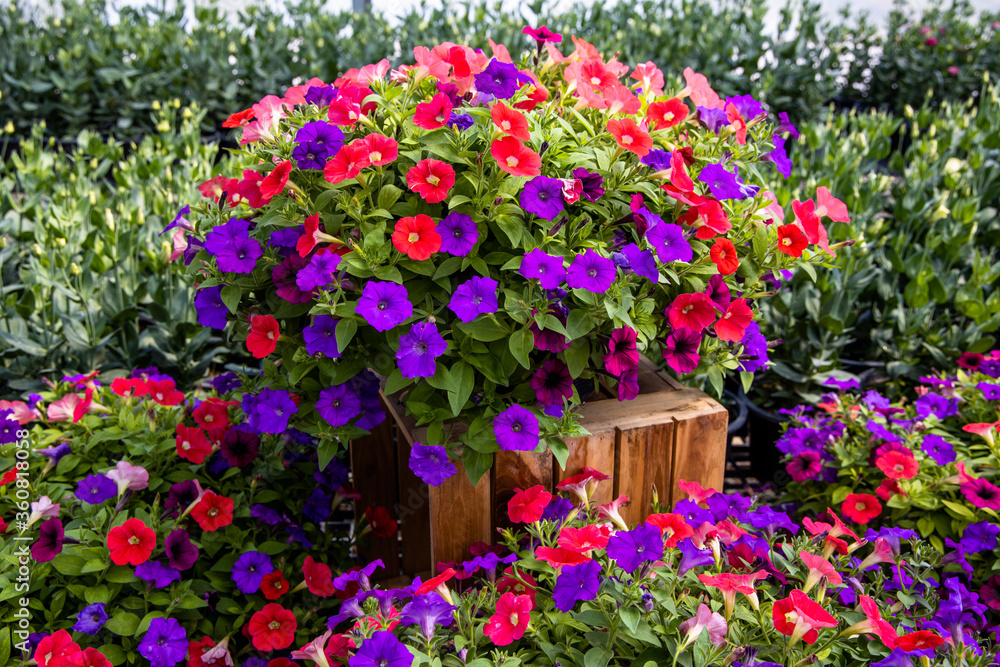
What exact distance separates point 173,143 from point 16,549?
256 cm

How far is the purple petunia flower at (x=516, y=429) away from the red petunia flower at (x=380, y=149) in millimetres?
486

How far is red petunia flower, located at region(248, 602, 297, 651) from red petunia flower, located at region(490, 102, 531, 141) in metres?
1.02

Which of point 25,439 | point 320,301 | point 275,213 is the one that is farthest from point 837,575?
point 25,439

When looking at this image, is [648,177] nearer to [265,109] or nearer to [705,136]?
[705,136]

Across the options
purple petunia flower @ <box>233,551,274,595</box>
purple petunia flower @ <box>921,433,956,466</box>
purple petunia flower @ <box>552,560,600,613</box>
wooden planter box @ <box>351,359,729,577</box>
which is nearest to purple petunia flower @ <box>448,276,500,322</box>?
wooden planter box @ <box>351,359,729,577</box>

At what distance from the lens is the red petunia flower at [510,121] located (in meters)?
1.25

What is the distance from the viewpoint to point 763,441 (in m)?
2.59

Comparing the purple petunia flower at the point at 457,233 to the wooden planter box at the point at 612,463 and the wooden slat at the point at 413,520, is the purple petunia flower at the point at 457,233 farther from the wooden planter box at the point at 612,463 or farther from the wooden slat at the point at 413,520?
the wooden slat at the point at 413,520

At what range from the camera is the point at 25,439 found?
1.69m

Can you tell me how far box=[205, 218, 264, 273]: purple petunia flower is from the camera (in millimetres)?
1370

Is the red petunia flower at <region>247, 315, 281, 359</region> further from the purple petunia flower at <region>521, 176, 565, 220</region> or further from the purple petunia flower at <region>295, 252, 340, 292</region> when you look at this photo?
the purple petunia flower at <region>521, 176, 565, 220</region>

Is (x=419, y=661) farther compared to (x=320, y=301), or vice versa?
(x=320, y=301)

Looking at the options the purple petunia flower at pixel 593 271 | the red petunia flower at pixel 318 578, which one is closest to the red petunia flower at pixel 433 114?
the purple petunia flower at pixel 593 271

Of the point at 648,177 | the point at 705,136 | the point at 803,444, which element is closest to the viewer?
the point at 648,177
